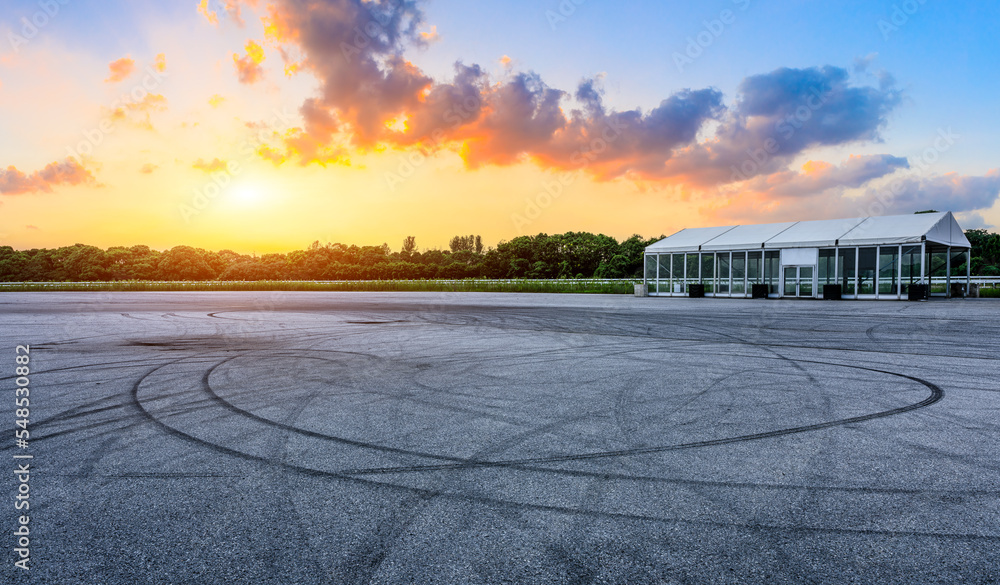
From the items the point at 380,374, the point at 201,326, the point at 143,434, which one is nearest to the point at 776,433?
the point at 380,374

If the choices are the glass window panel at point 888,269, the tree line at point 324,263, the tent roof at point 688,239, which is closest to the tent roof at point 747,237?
the tent roof at point 688,239

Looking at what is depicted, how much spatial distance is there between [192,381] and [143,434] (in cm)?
250

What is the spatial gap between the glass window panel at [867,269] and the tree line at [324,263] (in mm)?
37547

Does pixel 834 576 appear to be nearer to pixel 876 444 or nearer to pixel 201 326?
pixel 876 444

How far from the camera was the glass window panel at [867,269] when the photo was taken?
93.9ft

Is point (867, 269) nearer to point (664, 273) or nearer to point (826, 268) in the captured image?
point (826, 268)

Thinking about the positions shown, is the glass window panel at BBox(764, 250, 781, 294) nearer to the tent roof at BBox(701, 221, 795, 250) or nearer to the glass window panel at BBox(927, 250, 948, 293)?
the tent roof at BBox(701, 221, 795, 250)

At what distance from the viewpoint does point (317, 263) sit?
309 ft

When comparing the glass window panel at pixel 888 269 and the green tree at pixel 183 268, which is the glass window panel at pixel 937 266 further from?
the green tree at pixel 183 268

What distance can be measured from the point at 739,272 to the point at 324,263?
7660 centimetres

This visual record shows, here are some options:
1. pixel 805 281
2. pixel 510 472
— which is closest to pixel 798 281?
pixel 805 281

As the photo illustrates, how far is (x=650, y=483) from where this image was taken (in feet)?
11.1

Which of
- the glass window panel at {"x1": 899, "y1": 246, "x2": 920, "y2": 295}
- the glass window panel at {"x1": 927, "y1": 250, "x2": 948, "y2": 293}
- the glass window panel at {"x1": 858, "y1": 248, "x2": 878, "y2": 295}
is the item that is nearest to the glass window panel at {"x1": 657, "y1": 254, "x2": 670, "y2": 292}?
the glass window panel at {"x1": 858, "y1": 248, "x2": 878, "y2": 295}

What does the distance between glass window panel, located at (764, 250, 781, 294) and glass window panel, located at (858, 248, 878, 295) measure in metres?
4.11
